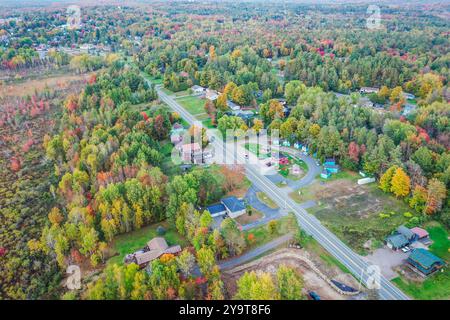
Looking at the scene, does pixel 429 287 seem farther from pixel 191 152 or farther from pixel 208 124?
pixel 208 124

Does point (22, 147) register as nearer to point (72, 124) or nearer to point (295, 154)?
point (72, 124)

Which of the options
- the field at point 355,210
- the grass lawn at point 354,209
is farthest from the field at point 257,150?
the field at point 355,210

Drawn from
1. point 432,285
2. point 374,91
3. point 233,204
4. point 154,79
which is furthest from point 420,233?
point 154,79

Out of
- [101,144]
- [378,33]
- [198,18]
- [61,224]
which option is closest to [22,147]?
[101,144]

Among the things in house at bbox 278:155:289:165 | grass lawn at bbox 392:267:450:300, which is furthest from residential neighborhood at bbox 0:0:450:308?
house at bbox 278:155:289:165

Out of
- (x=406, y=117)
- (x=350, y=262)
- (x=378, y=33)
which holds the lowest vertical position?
(x=350, y=262)

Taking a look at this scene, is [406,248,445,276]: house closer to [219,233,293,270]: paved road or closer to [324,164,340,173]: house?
[219,233,293,270]: paved road

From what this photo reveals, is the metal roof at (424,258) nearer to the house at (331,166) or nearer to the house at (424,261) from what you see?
the house at (424,261)

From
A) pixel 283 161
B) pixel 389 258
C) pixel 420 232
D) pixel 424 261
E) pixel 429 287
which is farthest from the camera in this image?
pixel 283 161
